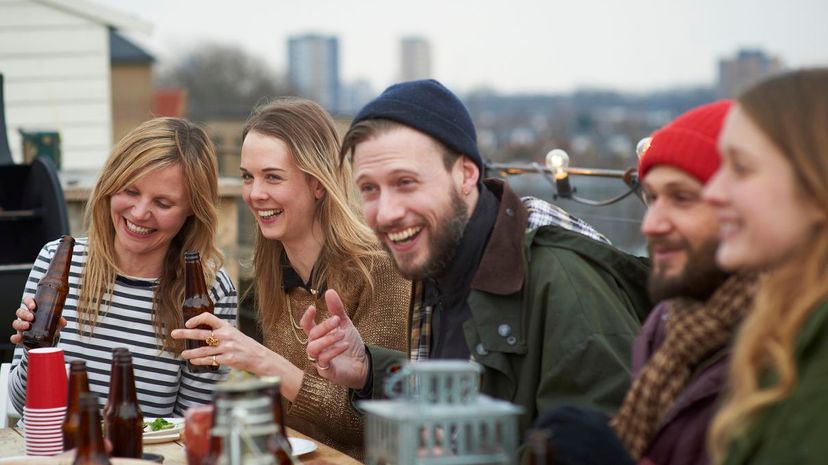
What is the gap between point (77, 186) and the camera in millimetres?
7105

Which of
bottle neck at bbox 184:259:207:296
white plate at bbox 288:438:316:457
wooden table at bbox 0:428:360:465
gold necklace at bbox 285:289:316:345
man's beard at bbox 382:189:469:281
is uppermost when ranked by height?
man's beard at bbox 382:189:469:281

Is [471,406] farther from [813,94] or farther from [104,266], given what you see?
[104,266]

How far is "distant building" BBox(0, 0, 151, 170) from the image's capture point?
10117 mm

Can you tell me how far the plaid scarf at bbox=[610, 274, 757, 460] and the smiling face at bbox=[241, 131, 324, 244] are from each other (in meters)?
2.07

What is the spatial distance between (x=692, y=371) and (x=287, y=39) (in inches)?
1976

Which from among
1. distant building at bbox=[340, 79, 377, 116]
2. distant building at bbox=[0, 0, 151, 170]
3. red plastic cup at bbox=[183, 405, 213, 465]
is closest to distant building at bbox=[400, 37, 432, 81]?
distant building at bbox=[340, 79, 377, 116]

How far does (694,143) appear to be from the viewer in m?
2.35

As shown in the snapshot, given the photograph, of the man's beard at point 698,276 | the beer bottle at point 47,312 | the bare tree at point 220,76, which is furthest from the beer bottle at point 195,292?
the bare tree at point 220,76

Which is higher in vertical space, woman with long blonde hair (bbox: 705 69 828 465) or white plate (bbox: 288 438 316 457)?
woman with long blonde hair (bbox: 705 69 828 465)

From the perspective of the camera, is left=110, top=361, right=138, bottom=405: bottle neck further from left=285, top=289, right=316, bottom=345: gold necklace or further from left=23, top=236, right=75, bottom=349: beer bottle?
left=285, top=289, right=316, bottom=345: gold necklace

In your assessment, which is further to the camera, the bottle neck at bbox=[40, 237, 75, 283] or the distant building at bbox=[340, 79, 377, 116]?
the distant building at bbox=[340, 79, 377, 116]

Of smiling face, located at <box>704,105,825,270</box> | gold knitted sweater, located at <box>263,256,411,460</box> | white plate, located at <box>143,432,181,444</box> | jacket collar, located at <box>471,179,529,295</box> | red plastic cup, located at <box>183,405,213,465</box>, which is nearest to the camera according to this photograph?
smiling face, located at <box>704,105,825,270</box>

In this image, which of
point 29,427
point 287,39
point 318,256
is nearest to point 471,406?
point 29,427

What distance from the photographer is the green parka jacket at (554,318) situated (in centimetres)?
282
